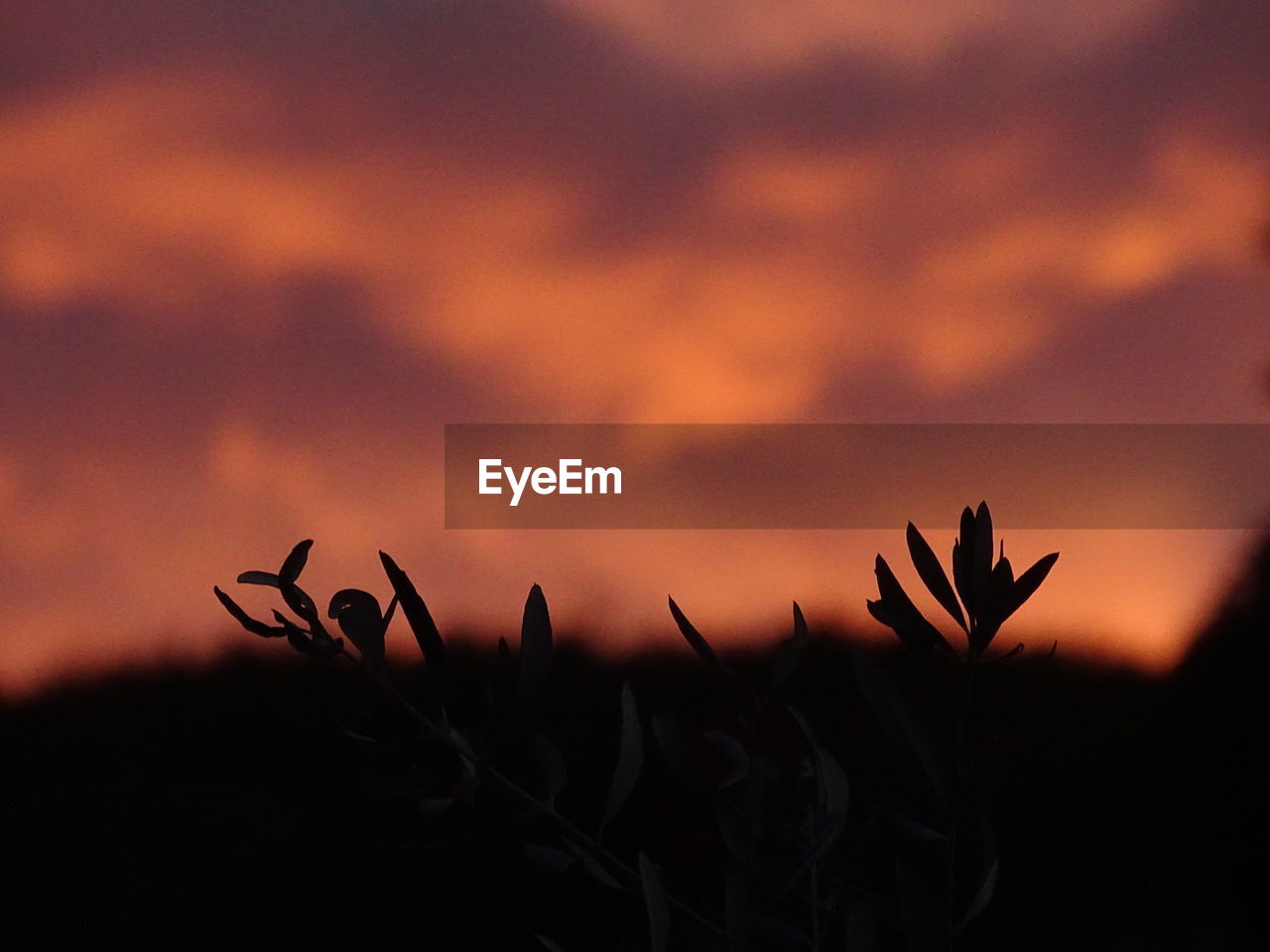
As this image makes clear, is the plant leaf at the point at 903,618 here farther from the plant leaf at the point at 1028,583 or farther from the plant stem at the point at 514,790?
the plant stem at the point at 514,790

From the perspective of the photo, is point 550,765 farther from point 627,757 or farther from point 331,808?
point 331,808

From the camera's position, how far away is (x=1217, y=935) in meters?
1.97

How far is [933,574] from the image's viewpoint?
1.56 ft

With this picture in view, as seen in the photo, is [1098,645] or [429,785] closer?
[429,785]

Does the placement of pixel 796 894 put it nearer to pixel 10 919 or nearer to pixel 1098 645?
pixel 1098 645

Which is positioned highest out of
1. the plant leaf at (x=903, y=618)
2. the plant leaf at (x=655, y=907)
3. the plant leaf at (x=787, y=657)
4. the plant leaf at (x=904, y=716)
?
the plant leaf at (x=903, y=618)

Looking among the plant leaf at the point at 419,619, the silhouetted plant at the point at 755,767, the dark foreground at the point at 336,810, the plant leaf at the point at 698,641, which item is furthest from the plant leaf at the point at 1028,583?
the dark foreground at the point at 336,810

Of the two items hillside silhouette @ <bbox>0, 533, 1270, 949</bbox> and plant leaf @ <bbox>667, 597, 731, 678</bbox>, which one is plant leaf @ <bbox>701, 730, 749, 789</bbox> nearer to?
plant leaf @ <bbox>667, 597, 731, 678</bbox>

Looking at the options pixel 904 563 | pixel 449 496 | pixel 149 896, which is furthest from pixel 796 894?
pixel 149 896

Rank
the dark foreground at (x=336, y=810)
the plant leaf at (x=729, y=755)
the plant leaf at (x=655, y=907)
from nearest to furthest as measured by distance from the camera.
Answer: the plant leaf at (x=655, y=907) < the plant leaf at (x=729, y=755) < the dark foreground at (x=336, y=810)

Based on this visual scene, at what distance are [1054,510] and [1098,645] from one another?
1.24 feet

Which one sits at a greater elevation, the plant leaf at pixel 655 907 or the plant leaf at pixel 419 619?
the plant leaf at pixel 419 619

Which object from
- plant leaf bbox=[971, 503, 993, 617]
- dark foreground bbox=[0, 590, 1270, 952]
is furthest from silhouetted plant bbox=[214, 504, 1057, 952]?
dark foreground bbox=[0, 590, 1270, 952]

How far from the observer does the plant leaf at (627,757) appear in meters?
0.48
